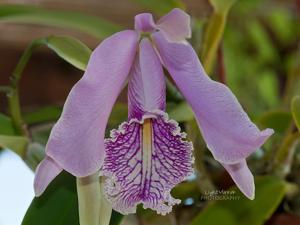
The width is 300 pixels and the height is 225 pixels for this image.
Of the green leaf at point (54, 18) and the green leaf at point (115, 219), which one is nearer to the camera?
the green leaf at point (115, 219)

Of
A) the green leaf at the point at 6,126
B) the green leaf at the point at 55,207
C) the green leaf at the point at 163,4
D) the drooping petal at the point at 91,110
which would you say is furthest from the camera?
the green leaf at the point at 163,4

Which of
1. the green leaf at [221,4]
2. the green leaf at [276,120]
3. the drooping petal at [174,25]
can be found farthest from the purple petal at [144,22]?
the green leaf at [276,120]

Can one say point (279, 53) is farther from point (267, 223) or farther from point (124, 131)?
point (124, 131)

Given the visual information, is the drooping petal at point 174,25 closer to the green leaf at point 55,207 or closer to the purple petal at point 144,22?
the purple petal at point 144,22

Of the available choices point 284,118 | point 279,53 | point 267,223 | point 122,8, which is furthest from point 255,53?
point 267,223

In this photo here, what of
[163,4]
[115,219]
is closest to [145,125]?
[115,219]

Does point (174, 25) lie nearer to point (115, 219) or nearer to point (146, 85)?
point (146, 85)

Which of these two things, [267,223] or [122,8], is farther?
[122,8]
